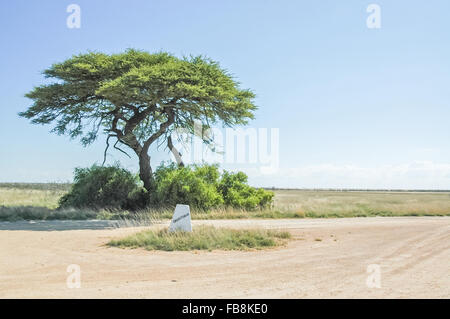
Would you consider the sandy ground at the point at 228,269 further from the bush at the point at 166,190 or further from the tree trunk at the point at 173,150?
the tree trunk at the point at 173,150

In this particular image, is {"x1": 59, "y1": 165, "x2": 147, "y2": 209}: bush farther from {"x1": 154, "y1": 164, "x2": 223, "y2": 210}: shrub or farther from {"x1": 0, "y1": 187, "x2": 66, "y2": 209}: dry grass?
{"x1": 0, "y1": 187, "x2": 66, "y2": 209}: dry grass

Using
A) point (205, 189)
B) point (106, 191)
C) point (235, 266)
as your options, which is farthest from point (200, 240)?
point (106, 191)

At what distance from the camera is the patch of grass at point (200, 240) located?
12645 millimetres

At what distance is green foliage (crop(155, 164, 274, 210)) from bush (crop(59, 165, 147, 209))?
1892mm

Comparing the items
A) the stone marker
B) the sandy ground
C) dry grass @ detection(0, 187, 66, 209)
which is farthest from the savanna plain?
dry grass @ detection(0, 187, 66, 209)

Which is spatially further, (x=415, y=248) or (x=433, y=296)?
(x=415, y=248)

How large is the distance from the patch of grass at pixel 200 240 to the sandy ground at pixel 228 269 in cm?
60

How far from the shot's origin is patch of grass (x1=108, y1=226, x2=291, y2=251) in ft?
41.5

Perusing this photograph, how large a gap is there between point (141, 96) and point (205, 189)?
660 centimetres

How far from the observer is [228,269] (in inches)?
376
